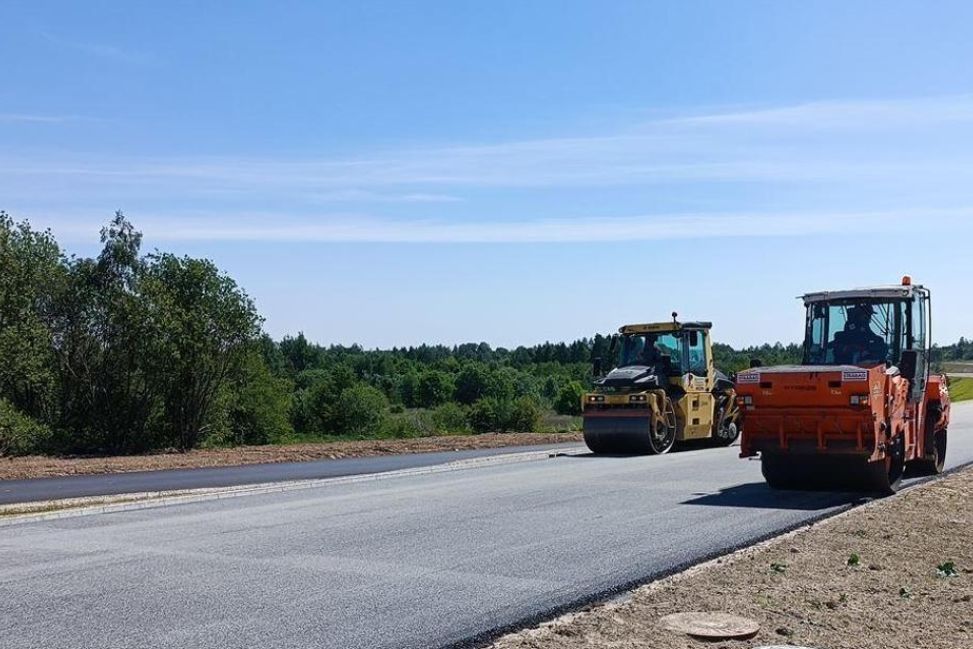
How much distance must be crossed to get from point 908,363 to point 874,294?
1.39 m

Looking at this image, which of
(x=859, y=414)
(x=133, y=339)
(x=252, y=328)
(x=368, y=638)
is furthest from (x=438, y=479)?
(x=133, y=339)

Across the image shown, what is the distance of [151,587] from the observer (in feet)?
27.5

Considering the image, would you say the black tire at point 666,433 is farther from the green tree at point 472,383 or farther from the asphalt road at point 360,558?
the green tree at point 472,383

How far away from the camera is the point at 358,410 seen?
6606 centimetres

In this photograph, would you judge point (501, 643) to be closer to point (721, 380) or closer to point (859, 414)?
point (859, 414)

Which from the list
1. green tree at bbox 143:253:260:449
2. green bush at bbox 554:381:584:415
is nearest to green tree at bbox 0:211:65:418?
green tree at bbox 143:253:260:449

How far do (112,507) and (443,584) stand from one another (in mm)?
6903

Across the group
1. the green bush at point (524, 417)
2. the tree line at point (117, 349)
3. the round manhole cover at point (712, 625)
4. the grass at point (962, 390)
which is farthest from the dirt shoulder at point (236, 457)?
the grass at point (962, 390)

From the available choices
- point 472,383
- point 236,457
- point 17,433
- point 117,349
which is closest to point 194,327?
point 117,349

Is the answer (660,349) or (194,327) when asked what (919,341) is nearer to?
(660,349)

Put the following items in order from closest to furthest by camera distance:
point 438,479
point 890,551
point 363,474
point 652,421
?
point 890,551 < point 438,479 < point 363,474 < point 652,421

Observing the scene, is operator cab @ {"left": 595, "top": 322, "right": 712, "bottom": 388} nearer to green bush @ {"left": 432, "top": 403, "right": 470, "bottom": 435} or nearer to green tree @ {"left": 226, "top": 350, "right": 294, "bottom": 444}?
green tree @ {"left": 226, "top": 350, "right": 294, "bottom": 444}

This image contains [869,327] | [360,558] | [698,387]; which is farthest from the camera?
[698,387]

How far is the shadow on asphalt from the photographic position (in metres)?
13.8
